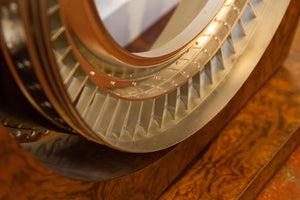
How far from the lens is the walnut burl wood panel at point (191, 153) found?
0.45 meters

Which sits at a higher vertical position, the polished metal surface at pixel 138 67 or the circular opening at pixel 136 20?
the polished metal surface at pixel 138 67

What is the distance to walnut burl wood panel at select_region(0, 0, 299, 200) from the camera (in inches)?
17.7

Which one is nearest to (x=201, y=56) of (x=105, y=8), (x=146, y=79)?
(x=146, y=79)

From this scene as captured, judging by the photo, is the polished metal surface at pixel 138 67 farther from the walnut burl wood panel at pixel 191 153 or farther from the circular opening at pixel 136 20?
the circular opening at pixel 136 20

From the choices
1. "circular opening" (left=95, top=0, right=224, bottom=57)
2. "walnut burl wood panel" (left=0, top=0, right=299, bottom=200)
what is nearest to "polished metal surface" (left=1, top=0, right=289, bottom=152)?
"walnut burl wood panel" (left=0, top=0, right=299, bottom=200)

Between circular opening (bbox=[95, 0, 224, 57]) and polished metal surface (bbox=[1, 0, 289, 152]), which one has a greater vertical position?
polished metal surface (bbox=[1, 0, 289, 152])

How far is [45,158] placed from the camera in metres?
0.51

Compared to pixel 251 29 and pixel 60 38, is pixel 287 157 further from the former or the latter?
pixel 60 38

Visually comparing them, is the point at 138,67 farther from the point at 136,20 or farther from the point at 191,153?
the point at 136,20

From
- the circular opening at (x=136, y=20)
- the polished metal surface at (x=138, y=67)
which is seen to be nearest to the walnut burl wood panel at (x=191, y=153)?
the polished metal surface at (x=138, y=67)

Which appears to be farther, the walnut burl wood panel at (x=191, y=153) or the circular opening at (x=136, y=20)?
the circular opening at (x=136, y=20)

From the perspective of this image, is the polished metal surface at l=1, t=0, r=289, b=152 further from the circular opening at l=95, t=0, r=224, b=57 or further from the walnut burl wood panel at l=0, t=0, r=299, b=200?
the circular opening at l=95, t=0, r=224, b=57

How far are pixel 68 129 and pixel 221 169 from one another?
14.2 inches

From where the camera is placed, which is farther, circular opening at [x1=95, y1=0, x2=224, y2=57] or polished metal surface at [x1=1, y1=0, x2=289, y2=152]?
circular opening at [x1=95, y1=0, x2=224, y2=57]
